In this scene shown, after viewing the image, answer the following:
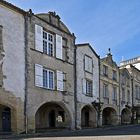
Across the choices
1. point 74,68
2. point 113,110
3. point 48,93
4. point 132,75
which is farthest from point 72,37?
point 132,75

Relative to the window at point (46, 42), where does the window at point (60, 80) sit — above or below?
below

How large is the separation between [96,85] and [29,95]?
1468 centimetres

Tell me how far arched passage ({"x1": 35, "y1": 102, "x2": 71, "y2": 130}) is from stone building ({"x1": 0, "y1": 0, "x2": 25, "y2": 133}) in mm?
8973

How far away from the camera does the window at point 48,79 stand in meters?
31.2

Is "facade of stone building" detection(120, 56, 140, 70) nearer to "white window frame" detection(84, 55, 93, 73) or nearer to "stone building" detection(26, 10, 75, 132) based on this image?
"white window frame" detection(84, 55, 93, 73)

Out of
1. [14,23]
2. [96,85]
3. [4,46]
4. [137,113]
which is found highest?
[14,23]

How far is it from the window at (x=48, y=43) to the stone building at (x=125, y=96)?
2044 centimetres

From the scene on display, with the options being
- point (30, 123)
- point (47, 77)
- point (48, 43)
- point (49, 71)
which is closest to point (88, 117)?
point (49, 71)

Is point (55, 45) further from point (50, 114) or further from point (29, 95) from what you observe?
point (50, 114)

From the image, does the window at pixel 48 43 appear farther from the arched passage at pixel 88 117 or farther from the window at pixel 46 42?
the arched passage at pixel 88 117

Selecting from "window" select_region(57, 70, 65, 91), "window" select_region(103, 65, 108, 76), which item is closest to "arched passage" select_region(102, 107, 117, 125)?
"window" select_region(103, 65, 108, 76)

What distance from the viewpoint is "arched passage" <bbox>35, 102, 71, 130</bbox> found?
36812mm

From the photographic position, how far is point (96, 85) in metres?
42.0

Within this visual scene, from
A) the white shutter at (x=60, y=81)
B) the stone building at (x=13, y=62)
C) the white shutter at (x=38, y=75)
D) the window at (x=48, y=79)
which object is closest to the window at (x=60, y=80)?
the white shutter at (x=60, y=81)
